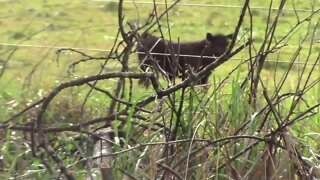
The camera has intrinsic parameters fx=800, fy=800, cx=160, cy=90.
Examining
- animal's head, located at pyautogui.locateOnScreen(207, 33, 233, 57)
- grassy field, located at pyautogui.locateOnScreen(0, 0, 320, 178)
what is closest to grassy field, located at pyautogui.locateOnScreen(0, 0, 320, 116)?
grassy field, located at pyautogui.locateOnScreen(0, 0, 320, 178)

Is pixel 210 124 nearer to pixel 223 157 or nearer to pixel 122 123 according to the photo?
pixel 223 157

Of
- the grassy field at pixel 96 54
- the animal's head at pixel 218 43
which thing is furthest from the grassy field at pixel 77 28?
the animal's head at pixel 218 43

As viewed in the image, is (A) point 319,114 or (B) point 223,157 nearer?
(B) point 223,157

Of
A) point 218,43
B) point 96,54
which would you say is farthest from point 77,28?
point 218,43

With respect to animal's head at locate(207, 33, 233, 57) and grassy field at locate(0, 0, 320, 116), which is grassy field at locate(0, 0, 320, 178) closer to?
grassy field at locate(0, 0, 320, 116)

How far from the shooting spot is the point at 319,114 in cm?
386

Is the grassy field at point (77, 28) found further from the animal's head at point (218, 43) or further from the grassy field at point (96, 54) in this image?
the animal's head at point (218, 43)

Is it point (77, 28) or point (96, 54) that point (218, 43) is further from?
point (77, 28)

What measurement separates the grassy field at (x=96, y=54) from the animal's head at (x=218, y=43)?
0.26m

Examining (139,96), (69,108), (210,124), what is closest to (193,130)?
(210,124)

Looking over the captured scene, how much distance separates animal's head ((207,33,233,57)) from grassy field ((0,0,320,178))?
26 cm

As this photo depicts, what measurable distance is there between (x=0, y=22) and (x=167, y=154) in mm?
4902

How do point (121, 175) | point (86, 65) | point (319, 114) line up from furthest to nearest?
1. point (86, 65)
2. point (319, 114)
3. point (121, 175)

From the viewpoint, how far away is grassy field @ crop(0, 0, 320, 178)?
3.61 metres
